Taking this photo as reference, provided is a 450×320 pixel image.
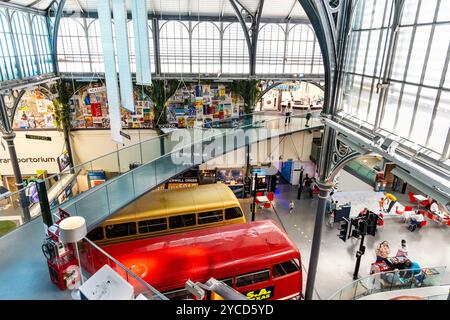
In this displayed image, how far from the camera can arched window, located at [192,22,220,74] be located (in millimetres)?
18000

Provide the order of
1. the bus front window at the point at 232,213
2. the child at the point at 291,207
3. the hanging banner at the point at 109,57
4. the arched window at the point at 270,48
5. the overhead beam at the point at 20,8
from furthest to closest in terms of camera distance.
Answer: the arched window at the point at 270,48
the child at the point at 291,207
the overhead beam at the point at 20,8
the bus front window at the point at 232,213
the hanging banner at the point at 109,57

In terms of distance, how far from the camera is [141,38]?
7.72m

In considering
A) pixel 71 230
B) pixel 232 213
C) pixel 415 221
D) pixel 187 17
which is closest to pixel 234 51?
pixel 187 17

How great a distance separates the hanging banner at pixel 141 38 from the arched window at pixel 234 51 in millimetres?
11184

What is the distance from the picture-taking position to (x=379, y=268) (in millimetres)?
12102

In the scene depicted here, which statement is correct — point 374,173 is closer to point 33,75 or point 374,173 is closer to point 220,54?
point 220,54

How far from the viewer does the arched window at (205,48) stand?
1800cm

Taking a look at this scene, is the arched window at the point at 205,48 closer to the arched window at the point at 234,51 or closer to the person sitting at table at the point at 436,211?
the arched window at the point at 234,51

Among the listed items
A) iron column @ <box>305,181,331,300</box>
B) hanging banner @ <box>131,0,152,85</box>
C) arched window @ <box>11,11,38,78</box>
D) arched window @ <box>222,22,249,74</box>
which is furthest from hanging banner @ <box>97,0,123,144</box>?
arched window @ <box>222,22,249,74</box>

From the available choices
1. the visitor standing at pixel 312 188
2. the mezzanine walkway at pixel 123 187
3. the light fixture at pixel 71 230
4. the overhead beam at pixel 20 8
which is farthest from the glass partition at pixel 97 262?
the visitor standing at pixel 312 188

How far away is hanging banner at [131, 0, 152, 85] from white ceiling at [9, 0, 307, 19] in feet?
32.3

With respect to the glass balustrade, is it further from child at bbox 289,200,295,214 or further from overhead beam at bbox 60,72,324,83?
child at bbox 289,200,295,214

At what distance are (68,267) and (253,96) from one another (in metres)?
15.4
